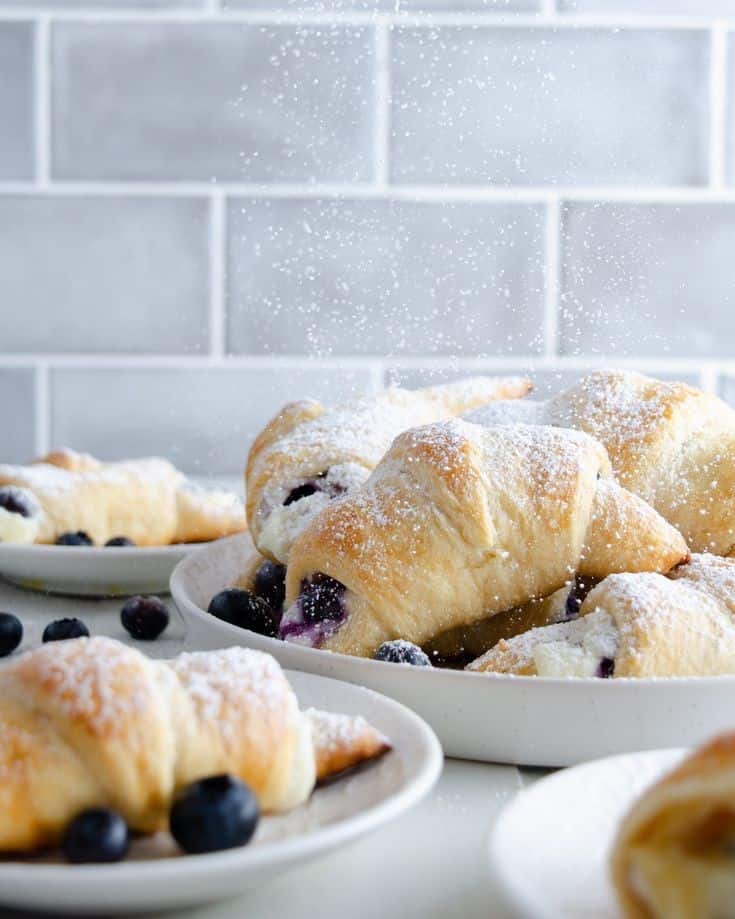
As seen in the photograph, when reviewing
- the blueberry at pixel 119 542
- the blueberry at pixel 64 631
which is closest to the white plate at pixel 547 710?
the blueberry at pixel 64 631

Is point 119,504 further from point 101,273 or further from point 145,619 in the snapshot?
point 101,273

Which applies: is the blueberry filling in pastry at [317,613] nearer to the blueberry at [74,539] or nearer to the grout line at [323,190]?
the blueberry at [74,539]

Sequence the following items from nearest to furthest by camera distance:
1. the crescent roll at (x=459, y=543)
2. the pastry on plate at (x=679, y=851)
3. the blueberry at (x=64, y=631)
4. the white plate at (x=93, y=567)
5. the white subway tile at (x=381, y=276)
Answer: the pastry on plate at (x=679, y=851) → the crescent roll at (x=459, y=543) → the blueberry at (x=64, y=631) → the white plate at (x=93, y=567) → the white subway tile at (x=381, y=276)

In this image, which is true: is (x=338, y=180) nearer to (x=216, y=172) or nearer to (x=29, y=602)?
(x=216, y=172)

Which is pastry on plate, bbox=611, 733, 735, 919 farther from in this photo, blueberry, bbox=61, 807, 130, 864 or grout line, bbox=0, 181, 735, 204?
grout line, bbox=0, 181, 735, 204

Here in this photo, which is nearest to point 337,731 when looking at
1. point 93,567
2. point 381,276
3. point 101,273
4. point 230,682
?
point 230,682
